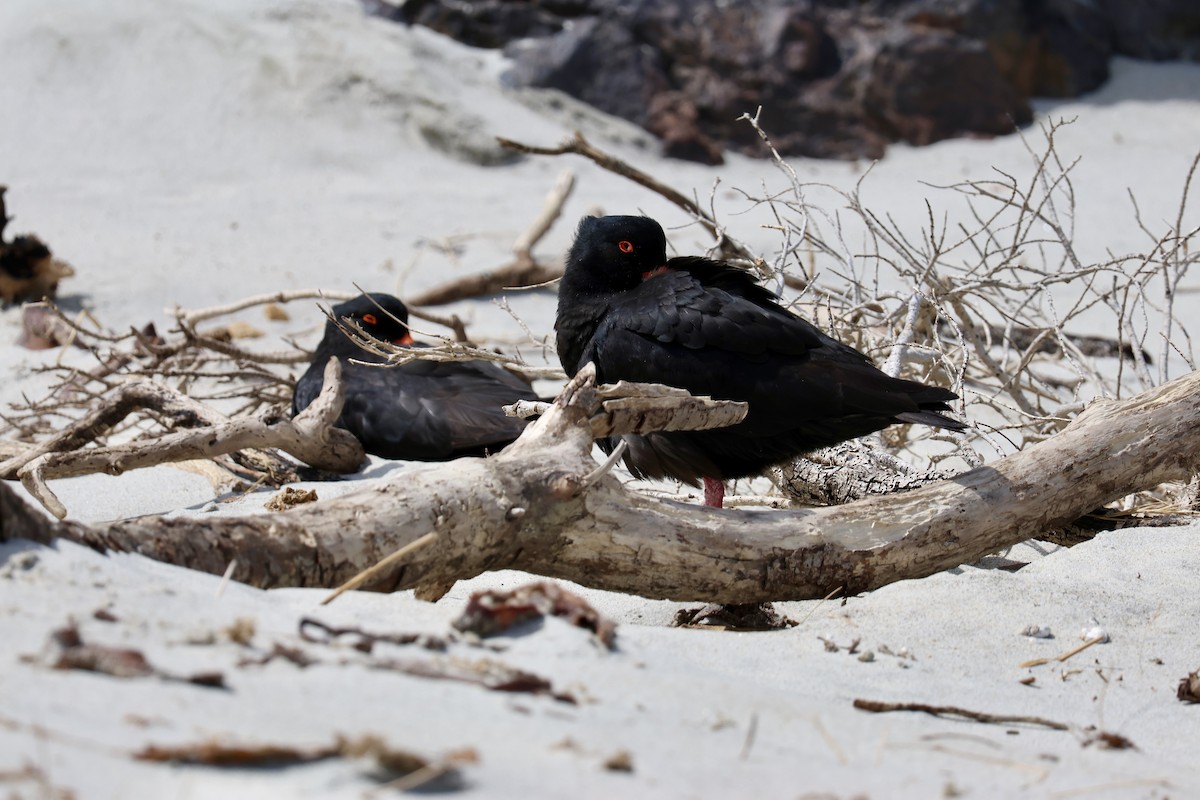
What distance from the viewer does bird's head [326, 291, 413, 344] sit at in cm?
645

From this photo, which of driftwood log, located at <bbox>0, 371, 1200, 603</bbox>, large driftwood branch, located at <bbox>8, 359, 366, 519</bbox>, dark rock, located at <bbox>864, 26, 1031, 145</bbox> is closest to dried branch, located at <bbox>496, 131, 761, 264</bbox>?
large driftwood branch, located at <bbox>8, 359, 366, 519</bbox>

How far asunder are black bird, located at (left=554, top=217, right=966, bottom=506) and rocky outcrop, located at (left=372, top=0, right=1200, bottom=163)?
886 cm

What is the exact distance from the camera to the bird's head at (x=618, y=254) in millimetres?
4719

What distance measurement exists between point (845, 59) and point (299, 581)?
40.3ft

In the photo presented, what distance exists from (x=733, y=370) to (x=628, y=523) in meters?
1.05

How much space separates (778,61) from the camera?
13.5 m

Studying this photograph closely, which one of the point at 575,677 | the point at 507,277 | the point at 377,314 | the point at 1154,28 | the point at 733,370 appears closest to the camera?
the point at 575,677

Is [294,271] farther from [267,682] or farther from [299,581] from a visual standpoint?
[267,682]

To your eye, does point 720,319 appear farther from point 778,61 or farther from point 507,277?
point 778,61

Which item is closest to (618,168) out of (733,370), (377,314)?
(377,314)

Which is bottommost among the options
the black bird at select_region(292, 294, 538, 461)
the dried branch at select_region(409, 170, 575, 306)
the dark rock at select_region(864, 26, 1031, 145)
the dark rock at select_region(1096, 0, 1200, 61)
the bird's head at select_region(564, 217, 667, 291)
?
the black bird at select_region(292, 294, 538, 461)

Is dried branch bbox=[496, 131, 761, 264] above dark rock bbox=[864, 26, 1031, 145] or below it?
below

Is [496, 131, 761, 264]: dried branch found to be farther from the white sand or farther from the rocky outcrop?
the rocky outcrop

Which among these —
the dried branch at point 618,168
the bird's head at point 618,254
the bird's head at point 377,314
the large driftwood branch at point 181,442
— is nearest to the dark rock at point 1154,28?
the dried branch at point 618,168
